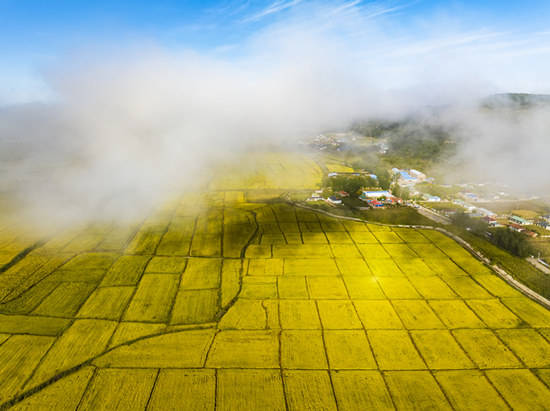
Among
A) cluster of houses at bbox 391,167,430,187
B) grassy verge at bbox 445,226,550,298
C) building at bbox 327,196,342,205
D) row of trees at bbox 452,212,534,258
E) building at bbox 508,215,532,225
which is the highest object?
row of trees at bbox 452,212,534,258

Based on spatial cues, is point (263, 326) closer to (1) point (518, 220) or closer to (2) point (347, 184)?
(1) point (518, 220)

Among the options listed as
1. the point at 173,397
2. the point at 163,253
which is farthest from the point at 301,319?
the point at 163,253

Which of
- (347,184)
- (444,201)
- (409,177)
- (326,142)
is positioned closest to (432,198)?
(444,201)

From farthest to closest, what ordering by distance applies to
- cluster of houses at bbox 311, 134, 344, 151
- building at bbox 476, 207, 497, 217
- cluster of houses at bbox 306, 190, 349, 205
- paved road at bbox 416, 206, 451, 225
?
cluster of houses at bbox 311, 134, 344, 151, cluster of houses at bbox 306, 190, 349, 205, building at bbox 476, 207, 497, 217, paved road at bbox 416, 206, 451, 225

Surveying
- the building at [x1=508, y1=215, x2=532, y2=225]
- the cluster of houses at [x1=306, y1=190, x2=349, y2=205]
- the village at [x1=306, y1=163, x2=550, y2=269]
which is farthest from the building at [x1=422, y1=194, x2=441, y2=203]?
the cluster of houses at [x1=306, y1=190, x2=349, y2=205]

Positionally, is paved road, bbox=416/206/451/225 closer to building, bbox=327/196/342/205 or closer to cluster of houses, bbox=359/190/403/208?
cluster of houses, bbox=359/190/403/208

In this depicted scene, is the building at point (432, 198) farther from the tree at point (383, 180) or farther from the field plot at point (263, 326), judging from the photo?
the field plot at point (263, 326)

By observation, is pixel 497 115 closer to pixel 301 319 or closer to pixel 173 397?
pixel 301 319
